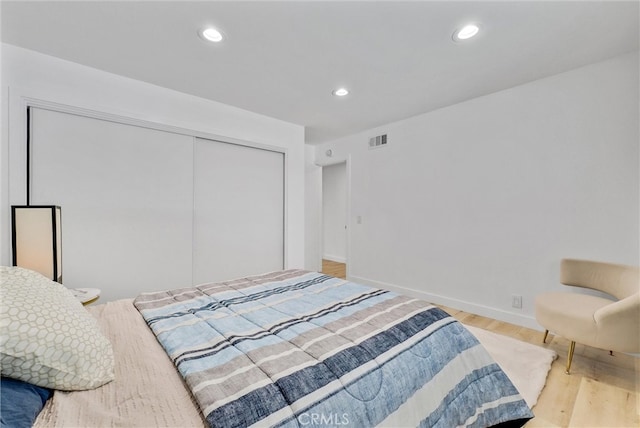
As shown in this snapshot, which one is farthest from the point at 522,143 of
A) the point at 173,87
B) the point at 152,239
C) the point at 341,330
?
the point at 152,239

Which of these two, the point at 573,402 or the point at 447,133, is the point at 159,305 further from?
the point at 447,133

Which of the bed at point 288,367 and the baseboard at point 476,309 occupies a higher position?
the bed at point 288,367

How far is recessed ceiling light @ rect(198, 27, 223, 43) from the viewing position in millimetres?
1827

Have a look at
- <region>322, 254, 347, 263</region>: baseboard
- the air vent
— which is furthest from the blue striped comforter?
<region>322, 254, 347, 263</region>: baseboard

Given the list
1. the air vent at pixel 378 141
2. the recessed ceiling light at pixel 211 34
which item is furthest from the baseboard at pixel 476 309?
the recessed ceiling light at pixel 211 34

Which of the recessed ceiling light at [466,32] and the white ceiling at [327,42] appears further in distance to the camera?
the recessed ceiling light at [466,32]

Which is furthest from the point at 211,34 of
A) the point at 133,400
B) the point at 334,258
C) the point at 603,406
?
the point at 334,258

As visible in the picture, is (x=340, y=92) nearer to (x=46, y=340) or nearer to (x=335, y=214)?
(x=46, y=340)

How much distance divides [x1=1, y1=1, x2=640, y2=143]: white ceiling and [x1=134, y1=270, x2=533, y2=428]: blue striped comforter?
178cm

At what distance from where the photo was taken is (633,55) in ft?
6.78

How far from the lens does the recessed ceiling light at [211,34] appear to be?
71.9 inches

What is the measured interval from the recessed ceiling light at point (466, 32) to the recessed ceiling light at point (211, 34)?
1673 millimetres

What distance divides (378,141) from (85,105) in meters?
3.31

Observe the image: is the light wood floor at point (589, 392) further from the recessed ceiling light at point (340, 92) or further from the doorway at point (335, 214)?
the doorway at point (335, 214)
